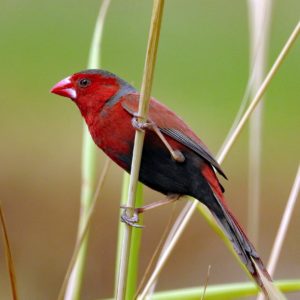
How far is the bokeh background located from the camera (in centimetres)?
615

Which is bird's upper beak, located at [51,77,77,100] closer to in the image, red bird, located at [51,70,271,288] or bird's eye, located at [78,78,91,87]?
bird's eye, located at [78,78,91,87]

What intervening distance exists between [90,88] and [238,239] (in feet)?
2.88

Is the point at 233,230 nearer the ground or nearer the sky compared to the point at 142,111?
nearer the ground

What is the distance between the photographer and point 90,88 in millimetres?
3389

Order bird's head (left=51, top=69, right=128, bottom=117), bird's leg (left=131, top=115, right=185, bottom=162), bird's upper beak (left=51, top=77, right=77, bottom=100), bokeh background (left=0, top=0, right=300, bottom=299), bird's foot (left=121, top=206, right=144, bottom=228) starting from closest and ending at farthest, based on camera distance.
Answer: bird's foot (left=121, top=206, right=144, bottom=228) < bird's leg (left=131, top=115, right=185, bottom=162) < bird's head (left=51, top=69, right=128, bottom=117) < bird's upper beak (left=51, top=77, right=77, bottom=100) < bokeh background (left=0, top=0, right=300, bottom=299)

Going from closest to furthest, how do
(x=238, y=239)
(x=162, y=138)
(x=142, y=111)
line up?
(x=142, y=111)
(x=238, y=239)
(x=162, y=138)

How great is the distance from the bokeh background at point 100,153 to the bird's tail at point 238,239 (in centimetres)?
284

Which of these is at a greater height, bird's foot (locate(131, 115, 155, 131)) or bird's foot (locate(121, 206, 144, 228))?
bird's foot (locate(131, 115, 155, 131))

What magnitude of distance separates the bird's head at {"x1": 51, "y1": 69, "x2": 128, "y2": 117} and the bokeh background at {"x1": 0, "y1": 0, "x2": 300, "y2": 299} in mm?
2566

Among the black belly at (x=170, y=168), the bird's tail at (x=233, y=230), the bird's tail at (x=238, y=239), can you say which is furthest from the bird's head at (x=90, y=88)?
the bird's tail at (x=238, y=239)

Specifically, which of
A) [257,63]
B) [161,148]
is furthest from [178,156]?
[257,63]

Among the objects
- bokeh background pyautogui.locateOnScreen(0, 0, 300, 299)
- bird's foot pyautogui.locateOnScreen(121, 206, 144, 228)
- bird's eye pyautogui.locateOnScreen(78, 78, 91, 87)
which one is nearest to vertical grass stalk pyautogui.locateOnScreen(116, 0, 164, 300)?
bird's foot pyautogui.locateOnScreen(121, 206, 144, 228)

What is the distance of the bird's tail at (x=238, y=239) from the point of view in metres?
2.68

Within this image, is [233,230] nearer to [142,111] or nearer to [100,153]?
[142,111]
